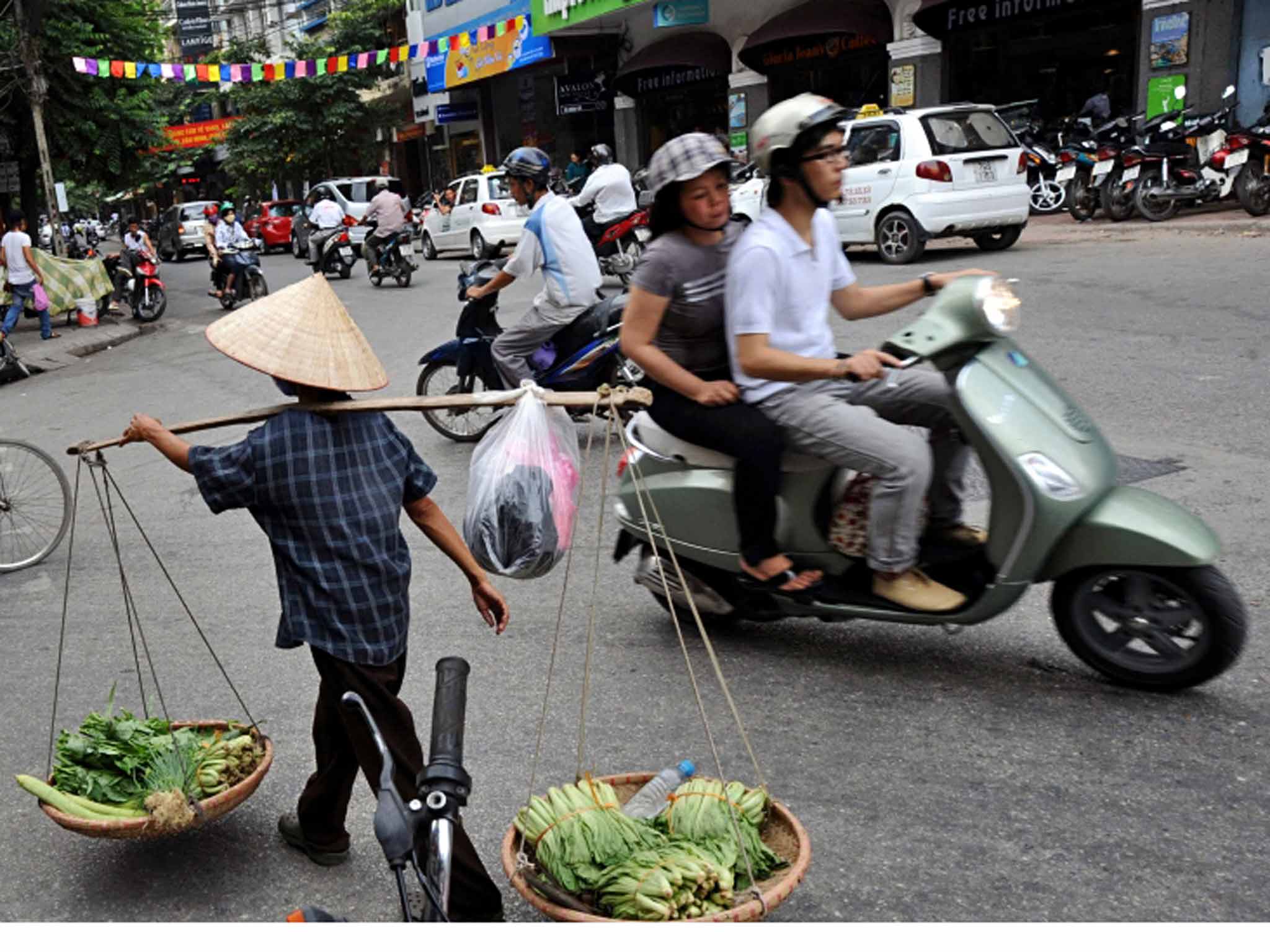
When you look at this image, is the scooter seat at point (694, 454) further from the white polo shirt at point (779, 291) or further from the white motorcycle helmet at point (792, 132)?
the white motorcycle helmet at point (792, 132)

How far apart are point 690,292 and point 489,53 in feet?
96.8

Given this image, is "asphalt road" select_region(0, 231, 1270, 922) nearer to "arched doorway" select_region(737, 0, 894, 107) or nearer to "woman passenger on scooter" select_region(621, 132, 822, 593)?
"woman passenger on scooter" select_region(621, 132, 822, 593)

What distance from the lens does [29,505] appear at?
6.02 meters

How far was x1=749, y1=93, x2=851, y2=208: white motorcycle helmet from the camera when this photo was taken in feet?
11.8

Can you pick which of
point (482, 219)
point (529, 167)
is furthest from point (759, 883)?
point (482, 219)

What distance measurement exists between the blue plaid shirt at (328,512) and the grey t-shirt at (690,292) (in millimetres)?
1364

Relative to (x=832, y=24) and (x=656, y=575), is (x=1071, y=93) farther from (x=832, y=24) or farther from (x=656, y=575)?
(x=656, y=575)

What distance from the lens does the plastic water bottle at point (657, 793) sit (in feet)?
9.32

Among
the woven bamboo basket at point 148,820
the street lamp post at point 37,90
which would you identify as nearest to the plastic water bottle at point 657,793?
the woven bamboo basket at point 148,820

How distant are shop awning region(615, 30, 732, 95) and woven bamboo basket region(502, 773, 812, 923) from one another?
83.1ft

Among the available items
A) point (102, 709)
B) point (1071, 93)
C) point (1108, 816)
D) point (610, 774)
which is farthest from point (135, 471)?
point (1071, 93)

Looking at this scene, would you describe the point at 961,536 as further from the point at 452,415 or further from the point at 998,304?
the point at 452,415

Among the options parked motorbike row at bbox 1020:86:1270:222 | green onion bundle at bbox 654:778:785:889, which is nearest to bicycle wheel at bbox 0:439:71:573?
green onion bundle at bbox 654:778:785:889

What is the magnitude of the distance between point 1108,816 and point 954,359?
4.61 feet
